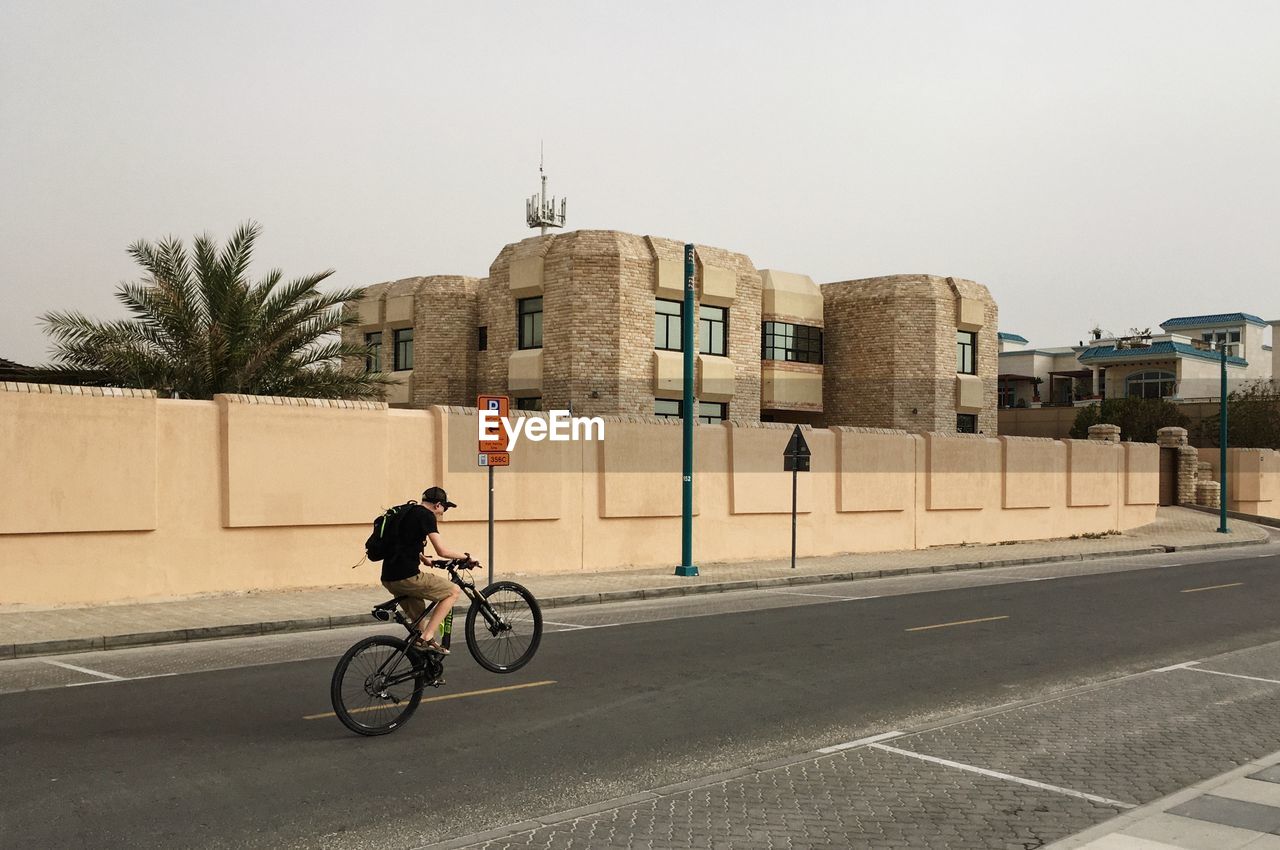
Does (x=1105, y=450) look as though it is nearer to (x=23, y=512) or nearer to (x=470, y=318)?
(x=470, y=318)

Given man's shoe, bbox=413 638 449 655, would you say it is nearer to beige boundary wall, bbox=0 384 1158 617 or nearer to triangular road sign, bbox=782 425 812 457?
beige boundary wall, bbox=0 384 1158 617

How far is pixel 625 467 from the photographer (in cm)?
2303

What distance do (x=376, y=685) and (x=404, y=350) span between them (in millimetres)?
41660

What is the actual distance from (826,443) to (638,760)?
2047 centimetres

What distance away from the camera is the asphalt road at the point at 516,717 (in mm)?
6570

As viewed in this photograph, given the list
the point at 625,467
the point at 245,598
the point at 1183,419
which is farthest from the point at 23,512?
the point at 1183,419

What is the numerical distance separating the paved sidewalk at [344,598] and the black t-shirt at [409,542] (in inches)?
231

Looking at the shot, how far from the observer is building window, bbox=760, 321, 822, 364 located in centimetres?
4612

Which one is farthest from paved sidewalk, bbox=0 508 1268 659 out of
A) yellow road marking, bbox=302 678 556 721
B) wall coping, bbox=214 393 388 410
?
yellow road marking, bbox=302 678 556 721

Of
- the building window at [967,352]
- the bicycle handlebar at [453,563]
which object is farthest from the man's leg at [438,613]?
the building window at [967,352]

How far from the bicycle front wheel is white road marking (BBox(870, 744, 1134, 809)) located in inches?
155

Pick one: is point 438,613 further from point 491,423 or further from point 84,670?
point 491,423

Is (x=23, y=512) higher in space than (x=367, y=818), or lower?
higher

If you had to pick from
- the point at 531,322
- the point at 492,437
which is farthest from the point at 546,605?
the point at 531,322
